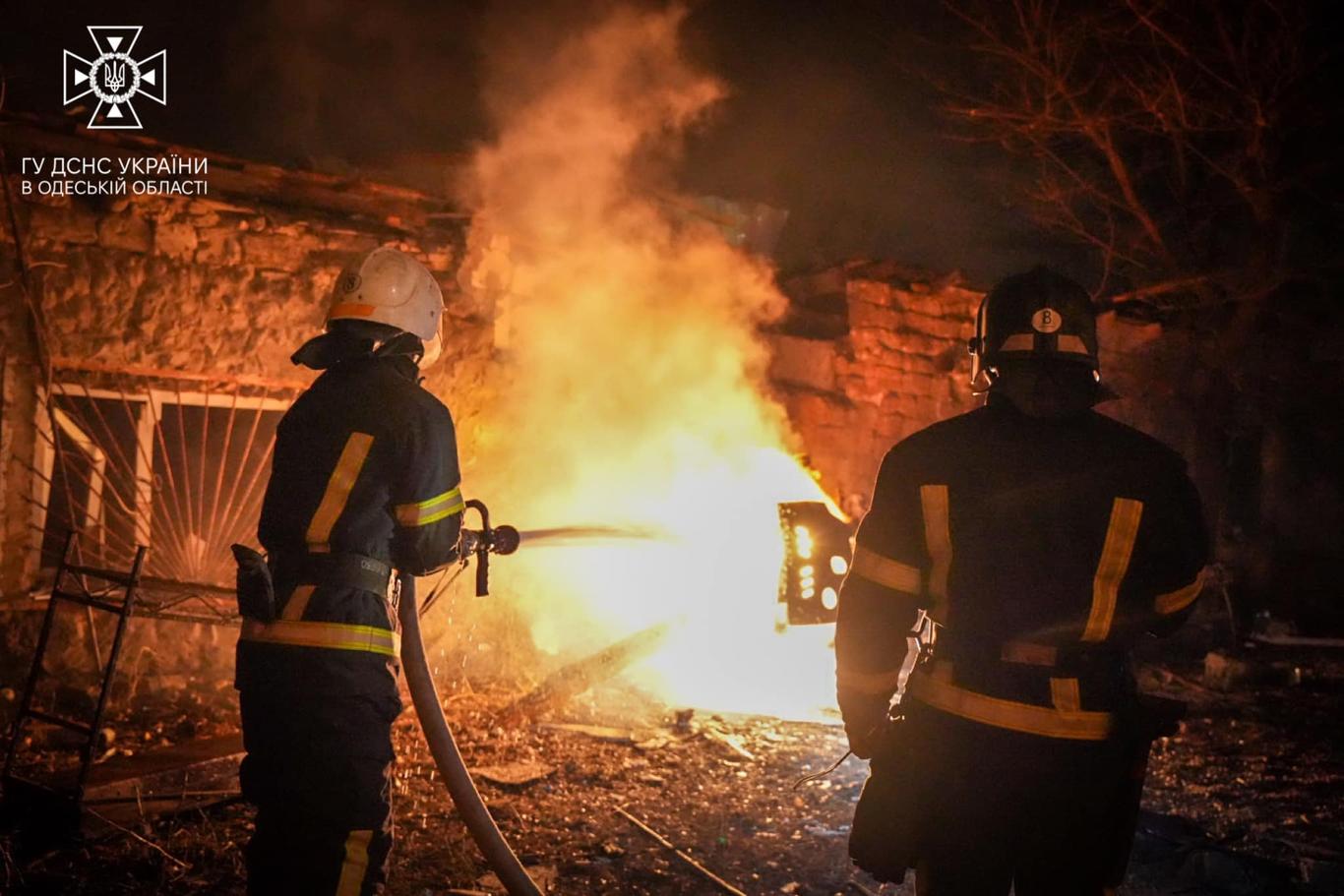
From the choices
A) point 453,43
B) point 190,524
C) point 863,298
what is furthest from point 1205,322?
point 190,524

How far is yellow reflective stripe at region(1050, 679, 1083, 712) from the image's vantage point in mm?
2533

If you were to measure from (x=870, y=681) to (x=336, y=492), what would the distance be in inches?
77.0

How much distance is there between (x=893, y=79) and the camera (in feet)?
41.7

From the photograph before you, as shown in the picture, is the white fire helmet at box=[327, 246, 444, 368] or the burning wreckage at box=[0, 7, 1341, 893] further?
the white fire helmet at box=[327, 246, 444, 368]

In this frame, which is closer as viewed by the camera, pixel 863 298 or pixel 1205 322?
pixel 863 298

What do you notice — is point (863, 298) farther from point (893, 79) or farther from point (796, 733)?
point (893, 79)

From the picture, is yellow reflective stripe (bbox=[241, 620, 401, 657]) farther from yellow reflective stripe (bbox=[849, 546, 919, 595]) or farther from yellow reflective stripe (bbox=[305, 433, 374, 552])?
yellow reflective stripe (bbox=[849, 546, 919, 595])

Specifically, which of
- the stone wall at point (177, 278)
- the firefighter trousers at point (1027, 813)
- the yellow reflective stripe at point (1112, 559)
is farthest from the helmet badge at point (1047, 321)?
the stone wall at point (177, 278)

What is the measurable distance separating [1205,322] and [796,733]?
8.19 meters

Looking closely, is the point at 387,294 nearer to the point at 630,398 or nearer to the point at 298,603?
the point at 298,603

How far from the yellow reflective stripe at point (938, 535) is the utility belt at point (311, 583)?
195cm

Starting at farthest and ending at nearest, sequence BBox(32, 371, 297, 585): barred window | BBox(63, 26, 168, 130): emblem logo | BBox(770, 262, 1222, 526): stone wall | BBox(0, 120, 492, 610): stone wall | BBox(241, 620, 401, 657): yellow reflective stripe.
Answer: BBox(770, 262, 1222, 526): stone wall, BBox(63, 26, 168, 130): emblem logo, BBox(32, 371, 297, 585): barred window, BBox(0, 120, 492, 610): stone wall, BBox(241, 620, 401, 657): yellow reflective stripe

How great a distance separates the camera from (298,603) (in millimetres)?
3064

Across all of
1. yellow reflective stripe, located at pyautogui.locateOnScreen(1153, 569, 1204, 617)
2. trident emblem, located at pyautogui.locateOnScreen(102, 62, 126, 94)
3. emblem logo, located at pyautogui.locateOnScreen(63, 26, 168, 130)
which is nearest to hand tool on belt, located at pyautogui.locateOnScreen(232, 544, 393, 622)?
yellow reflective stripe, located at pyautogui.locateOnScreen(1153, 569, 1204, 617)
